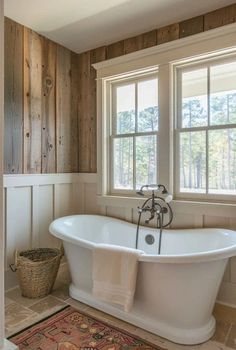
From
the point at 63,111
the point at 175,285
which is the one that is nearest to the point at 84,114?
the point at 63,111

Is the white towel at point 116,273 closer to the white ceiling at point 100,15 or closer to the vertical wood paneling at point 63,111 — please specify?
the vertical wood paneling at point 63,111

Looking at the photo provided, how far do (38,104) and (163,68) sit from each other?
1.37 meters

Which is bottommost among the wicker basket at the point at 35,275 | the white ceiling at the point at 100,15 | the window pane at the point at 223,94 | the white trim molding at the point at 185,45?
the wicker basket at the point at 35,275

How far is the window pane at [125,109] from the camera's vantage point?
9.64ft

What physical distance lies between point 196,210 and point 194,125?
0.82 meters

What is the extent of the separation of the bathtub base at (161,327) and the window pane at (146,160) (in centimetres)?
126

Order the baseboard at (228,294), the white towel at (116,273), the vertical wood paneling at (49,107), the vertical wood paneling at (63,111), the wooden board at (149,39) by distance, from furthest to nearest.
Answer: the vertical wood paneling at (63,111) → the vertical wood paneling at (49,107) → the wooden board at (149,39) → the baseboard at (228,294) → the white towel at (116,273)

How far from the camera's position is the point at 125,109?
2988mm

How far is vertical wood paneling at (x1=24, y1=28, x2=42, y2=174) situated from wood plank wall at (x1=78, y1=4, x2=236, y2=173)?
59 cm

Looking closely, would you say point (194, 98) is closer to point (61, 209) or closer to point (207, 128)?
point (207, 128)

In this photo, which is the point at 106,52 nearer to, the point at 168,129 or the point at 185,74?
the point at 185,74

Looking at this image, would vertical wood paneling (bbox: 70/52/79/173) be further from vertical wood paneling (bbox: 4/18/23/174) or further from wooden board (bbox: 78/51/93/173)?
vertical wood paneling (bbox: 4/18/23/174)

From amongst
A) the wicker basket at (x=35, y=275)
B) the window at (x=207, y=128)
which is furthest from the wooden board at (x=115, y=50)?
the wicker basket at (x=35, y=275)

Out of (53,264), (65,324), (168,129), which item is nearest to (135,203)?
(168,129)
